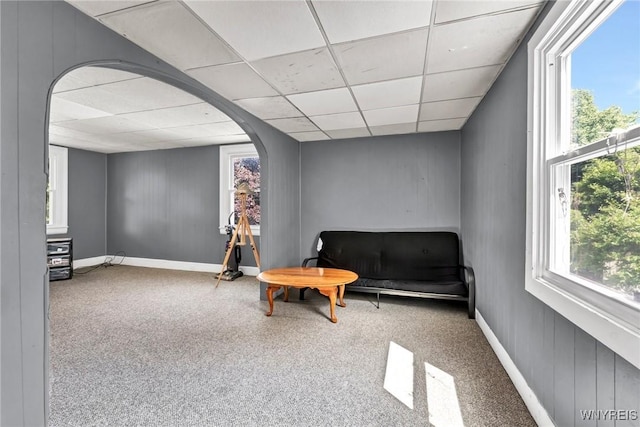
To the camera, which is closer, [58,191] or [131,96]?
[131,96]

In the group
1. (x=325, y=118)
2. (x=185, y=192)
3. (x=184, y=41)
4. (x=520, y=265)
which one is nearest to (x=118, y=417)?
(x=184, y=41)

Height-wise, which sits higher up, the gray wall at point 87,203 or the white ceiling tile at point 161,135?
the white ceiling tile at point 161,135

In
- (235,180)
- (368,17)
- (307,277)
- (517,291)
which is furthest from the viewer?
(235,180)

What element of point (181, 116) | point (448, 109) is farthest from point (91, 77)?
point (448, 109)

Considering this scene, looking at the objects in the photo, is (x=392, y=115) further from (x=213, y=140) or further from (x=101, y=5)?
(x=213, y=140)

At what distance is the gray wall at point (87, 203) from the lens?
5.70m

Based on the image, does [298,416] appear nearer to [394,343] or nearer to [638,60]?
[394,343]

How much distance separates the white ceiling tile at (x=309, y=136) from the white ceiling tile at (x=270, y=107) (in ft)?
2.56

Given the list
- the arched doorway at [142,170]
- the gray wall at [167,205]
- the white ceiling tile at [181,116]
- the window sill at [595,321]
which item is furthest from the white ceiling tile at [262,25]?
the gray wall at [167,205]

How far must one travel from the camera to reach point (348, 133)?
13.9ft

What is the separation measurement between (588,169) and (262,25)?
1913 mm

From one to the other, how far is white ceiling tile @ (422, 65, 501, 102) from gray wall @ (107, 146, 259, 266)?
3787mm

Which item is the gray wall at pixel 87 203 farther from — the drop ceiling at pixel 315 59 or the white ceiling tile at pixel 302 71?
the white ceiling tile at pixel 302 71

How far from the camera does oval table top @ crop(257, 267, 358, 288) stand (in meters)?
3.08
